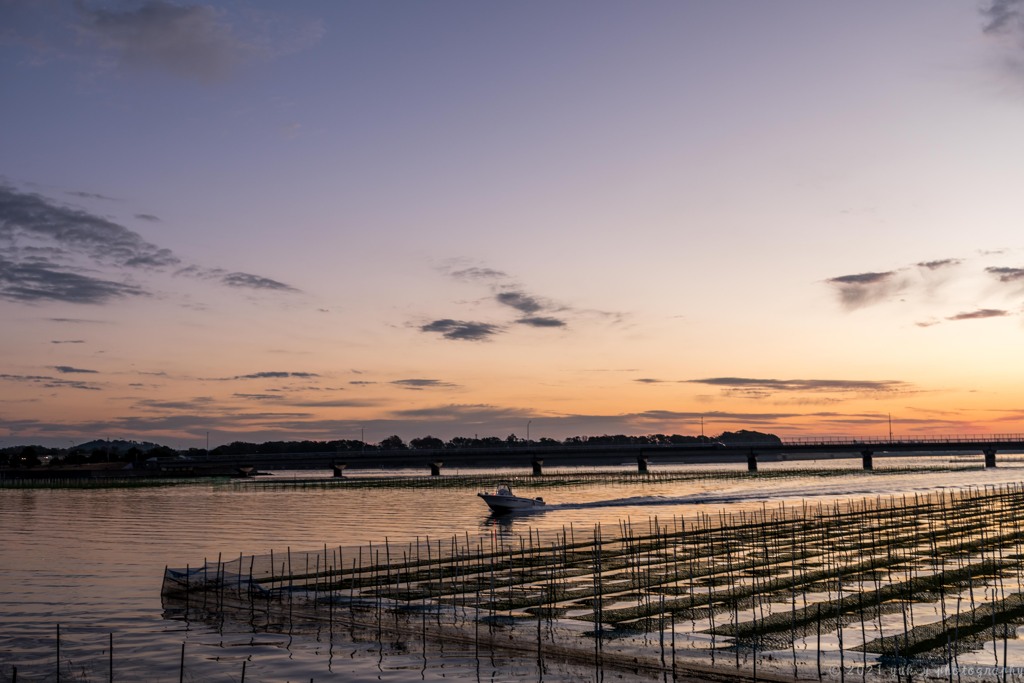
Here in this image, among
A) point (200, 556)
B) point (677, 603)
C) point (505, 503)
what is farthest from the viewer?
point (505, 503)

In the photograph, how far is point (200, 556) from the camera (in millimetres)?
78000

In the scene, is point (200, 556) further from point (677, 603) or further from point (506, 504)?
point (506, 504)

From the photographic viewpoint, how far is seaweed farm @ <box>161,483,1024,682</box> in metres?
36.1

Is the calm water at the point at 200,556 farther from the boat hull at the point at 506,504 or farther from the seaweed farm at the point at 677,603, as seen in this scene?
the boat hull at the point at 506,504

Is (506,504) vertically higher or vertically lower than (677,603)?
lower

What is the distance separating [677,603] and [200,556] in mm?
47551

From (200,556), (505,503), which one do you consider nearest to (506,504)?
(505,503)

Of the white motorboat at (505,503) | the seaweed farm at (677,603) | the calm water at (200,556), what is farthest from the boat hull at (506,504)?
the seaweed farm at (677,603)

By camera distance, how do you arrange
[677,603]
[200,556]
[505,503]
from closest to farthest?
1. [677,603]
2. [200,556]
3. [505,503]

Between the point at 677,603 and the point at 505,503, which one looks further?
the point at 505,503

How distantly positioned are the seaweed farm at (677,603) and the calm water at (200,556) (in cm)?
265

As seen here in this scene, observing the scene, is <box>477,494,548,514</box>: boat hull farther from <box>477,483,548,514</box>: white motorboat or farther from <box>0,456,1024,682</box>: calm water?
<box>0,456,1024,682</box>: calm water

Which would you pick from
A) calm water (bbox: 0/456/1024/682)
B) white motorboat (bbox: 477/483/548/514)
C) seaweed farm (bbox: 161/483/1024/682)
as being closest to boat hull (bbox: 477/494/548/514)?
white motorboat (bbox: 477/483/548/514)

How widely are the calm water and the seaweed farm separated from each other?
2645 millimetres
